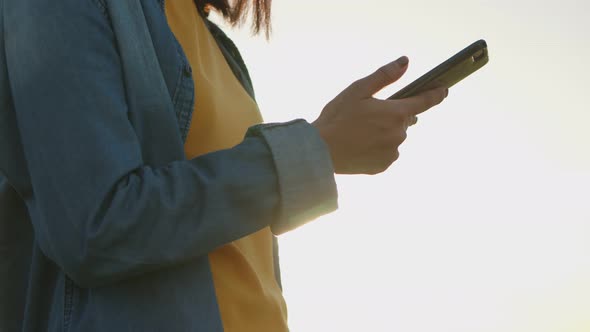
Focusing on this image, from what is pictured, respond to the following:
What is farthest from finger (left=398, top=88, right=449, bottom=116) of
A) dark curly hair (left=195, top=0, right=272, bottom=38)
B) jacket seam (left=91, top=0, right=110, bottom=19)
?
dark curly hair (left=195, top=0, right=272, bottom=38)

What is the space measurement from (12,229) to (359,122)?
57cm

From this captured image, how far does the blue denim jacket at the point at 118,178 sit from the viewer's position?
3.36 feet

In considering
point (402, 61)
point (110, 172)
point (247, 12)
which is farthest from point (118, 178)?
point (247, 12)

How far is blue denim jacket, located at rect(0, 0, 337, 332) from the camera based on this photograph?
1.03 metres

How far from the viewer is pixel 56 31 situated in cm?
107

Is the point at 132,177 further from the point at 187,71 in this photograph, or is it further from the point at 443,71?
the point at 443,71

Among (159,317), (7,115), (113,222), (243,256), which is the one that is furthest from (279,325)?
(7,115)

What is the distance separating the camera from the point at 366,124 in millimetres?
1164

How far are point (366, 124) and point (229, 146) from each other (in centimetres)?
27

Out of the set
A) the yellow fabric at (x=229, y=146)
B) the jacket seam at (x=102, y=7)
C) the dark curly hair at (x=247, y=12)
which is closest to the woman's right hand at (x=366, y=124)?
the yellow fabric at (x=229, y=146)

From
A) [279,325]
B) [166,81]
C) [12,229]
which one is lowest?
[279,325]

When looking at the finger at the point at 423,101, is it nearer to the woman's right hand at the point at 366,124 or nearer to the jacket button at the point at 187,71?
the woman's right hand at the point at 366,124

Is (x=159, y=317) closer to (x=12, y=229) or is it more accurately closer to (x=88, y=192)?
(x=88, y=192)

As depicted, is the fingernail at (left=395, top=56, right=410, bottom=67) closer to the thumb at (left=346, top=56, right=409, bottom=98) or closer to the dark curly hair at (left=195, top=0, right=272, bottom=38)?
the thumb at (left=346, top=56, right=409, bottom=98)
